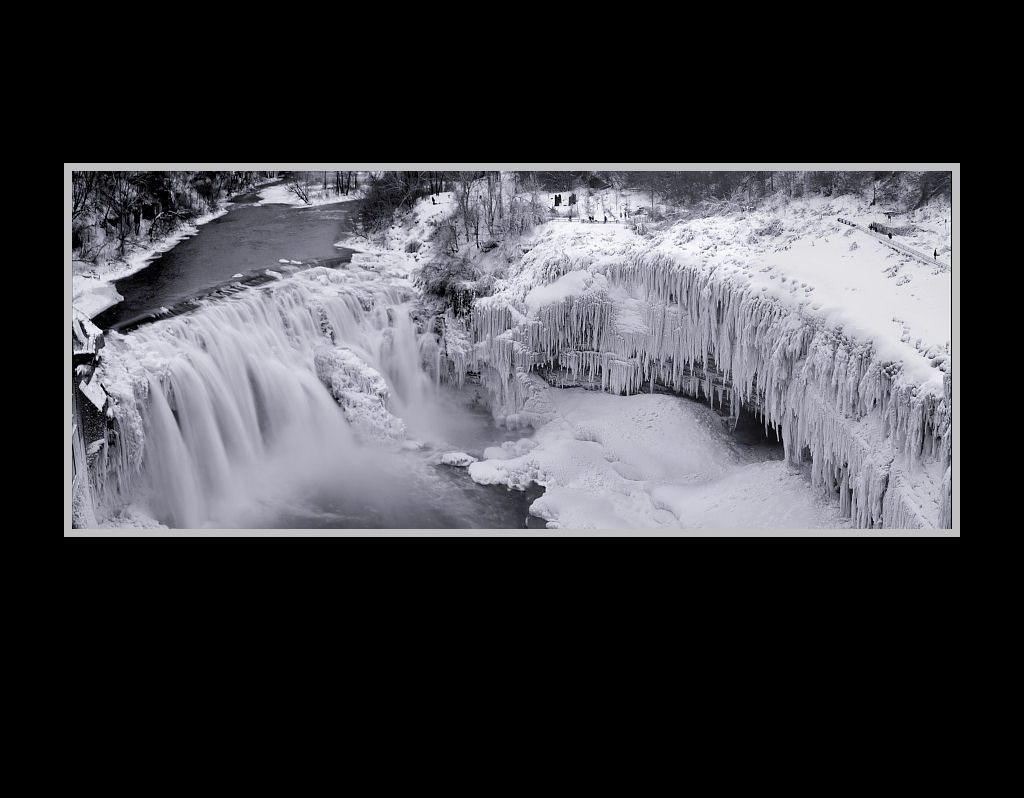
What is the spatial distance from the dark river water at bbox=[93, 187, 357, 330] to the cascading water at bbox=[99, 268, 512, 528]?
5.3 inches

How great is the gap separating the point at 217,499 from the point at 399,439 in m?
1.07

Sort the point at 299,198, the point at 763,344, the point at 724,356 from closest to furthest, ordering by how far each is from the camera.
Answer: the point at 299,198, the point at 763,344, the point at 724,356

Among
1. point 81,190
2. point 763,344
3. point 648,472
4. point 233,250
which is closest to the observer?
point 81,190

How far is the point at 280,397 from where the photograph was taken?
4285 mm

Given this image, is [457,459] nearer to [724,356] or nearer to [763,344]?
[724,356]

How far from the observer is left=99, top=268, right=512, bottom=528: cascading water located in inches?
160

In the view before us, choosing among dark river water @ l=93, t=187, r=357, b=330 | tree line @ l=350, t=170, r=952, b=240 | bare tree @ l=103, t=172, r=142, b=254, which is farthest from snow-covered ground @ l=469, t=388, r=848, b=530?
bare tree @ l=103, t=172, r=142, b=254

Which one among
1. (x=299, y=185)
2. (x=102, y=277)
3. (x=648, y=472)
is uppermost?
(x=299, y=185)

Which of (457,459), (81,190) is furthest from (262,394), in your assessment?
(81,190)

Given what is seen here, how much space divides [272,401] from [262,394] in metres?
0.07

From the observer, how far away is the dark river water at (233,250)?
13.4ft

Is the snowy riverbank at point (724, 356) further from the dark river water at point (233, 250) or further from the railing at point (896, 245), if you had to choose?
the dark river water at point (233, 250)
